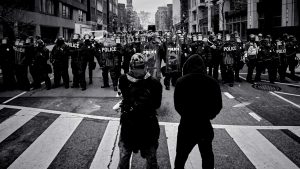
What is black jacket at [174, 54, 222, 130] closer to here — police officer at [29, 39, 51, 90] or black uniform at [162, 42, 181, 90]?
black uniform at [162, 42, 181, 90]

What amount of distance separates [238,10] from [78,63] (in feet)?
98.8

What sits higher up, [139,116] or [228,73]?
[228,73]

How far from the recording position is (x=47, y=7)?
144 ft

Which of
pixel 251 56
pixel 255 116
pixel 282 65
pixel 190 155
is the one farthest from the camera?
pixel 282 65

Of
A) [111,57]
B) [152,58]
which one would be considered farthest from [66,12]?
[152,58]

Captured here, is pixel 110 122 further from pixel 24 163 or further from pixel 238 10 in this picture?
pixel 238 10

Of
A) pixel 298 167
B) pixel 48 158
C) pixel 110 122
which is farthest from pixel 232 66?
pixel 48 158

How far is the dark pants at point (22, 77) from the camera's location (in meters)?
12.9

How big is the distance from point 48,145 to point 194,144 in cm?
345

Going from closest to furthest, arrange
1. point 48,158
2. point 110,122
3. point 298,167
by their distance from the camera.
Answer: point 298,167
point 48,158
point 110,122

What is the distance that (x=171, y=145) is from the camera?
20.3 ft

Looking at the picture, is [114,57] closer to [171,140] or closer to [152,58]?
[152,58]

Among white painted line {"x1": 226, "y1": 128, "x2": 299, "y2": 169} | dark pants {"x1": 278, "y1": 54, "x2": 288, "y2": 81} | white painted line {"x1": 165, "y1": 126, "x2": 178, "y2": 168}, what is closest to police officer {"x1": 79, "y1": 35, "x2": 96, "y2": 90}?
white painted line {"x1": 165, "y1": 126, "x2": 178, "y2": 168}

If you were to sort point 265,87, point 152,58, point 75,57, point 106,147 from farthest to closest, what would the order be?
point 75,57 → point 265,87 → point 152,58 → point 106,147
